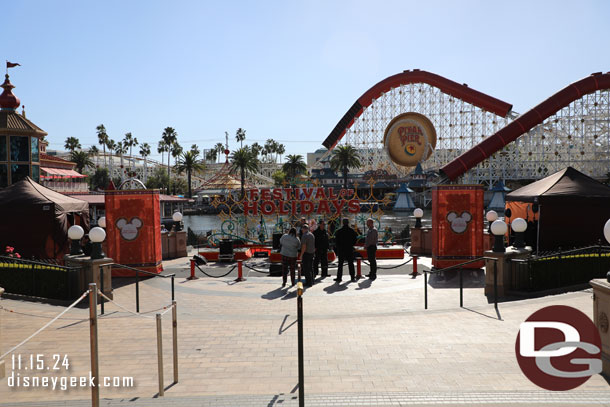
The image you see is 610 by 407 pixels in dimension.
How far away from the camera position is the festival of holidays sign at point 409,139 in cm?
8044

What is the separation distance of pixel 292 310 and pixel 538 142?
56.0 meters

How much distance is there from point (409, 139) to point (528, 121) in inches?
1316

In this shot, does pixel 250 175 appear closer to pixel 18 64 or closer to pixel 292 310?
pixel 18 64

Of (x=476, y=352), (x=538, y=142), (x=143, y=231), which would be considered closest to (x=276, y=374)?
(x=476, y=352)

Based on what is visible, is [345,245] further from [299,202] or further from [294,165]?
[294,165]

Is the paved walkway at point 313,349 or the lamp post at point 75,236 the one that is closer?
the paved walkway at point 313,349

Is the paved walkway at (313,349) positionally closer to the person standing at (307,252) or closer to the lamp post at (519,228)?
the person standing at (307,252)

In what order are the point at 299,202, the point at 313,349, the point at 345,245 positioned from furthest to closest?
the point at 299,202
the point at 345,245
the point at 313,349

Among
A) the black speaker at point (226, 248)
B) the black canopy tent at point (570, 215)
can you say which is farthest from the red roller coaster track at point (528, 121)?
the black speaker at point (226, 248)

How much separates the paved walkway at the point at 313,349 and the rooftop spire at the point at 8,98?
1448 centimetres

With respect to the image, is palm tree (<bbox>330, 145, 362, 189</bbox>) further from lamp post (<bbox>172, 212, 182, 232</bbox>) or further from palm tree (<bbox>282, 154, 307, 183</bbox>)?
lamp post (<bbox>172, 212, 182, 232</bbox>)

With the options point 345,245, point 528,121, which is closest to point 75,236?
point 345,245

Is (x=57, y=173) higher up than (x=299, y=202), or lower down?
higher up

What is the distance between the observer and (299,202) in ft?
76.2
